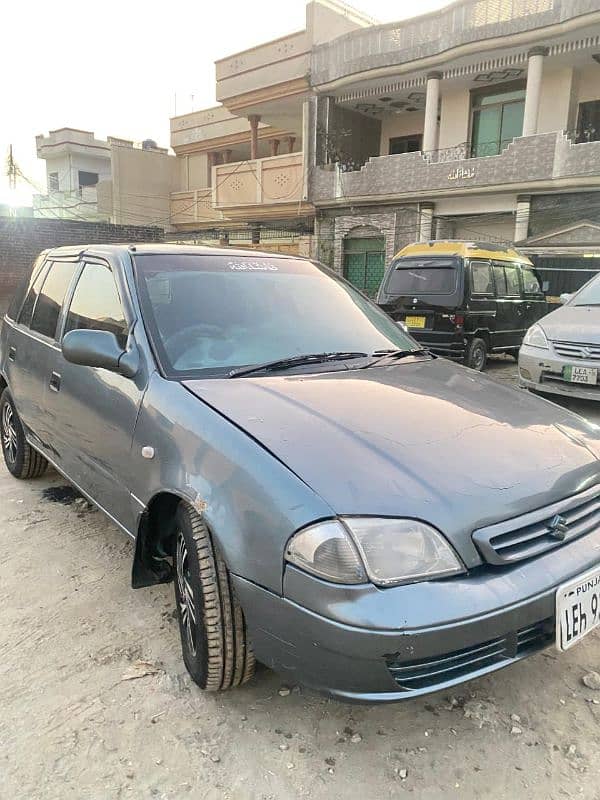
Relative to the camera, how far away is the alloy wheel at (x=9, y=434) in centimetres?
434

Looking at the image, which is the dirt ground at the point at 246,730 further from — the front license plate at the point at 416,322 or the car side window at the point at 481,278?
the car side window at the point at 481,278

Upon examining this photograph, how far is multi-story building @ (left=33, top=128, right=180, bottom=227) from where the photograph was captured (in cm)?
2530

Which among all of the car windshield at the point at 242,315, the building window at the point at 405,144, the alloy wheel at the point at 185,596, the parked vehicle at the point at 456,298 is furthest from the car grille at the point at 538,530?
the building window at the point at 405,144

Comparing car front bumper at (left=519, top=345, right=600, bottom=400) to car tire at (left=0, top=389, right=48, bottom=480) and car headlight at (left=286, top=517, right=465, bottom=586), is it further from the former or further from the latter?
car tire at (left=0, top=389, right=48, bottom=480)

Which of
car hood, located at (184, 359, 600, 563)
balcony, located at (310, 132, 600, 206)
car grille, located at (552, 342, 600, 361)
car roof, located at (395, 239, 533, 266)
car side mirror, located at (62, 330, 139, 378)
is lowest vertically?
car grille, located at (552, 342, 600, 361)

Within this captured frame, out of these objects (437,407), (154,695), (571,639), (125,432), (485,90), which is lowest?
(154,695)

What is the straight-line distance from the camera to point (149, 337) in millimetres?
2533

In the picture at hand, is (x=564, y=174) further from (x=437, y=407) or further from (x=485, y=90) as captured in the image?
(x=437, y=407)

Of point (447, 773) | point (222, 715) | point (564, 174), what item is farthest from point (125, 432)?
point (564, 174)

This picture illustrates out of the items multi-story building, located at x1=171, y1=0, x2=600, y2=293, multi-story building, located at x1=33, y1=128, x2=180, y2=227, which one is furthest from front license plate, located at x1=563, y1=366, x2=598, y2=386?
multi-story building, located at x1=33, y1=128, x2=180, y2=227

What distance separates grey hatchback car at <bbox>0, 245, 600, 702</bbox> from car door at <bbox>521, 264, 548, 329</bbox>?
779 centimetres

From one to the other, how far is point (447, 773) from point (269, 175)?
64.0ft

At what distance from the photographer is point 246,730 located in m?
2.03

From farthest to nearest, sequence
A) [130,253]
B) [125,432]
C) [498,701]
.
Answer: [130,253] → [125,432] → [498,701]
